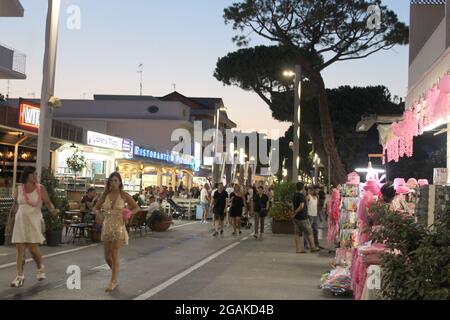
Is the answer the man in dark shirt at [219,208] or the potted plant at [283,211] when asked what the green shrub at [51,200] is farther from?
the potted plant at [283,211]

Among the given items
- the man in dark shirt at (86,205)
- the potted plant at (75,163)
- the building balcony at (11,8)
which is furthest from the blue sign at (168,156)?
the man in dark shirt at (86,205)

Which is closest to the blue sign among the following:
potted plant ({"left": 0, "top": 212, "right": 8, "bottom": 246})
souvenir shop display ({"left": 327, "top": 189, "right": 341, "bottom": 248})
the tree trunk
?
the tree trunk

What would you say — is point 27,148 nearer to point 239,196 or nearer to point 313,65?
point 239,196

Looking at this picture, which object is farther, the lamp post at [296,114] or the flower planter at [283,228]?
the lamp post at [296,114]

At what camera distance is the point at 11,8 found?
960 inches

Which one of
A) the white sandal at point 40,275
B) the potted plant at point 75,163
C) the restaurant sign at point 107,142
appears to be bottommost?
the white sandal at point 40,275

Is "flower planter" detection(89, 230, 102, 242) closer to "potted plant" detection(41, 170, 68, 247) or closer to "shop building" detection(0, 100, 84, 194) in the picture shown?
"potted plant" detection(41, 170, 68, 247)

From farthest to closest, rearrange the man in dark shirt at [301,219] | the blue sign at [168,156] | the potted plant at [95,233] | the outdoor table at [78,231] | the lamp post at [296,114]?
1. the blue sign at [168,156]
2. the lamp post at [296,114]
3. the potted plant at [95,233]
4. the outdoor table at [78,231]
5. the man in dark shirt at [301,219]

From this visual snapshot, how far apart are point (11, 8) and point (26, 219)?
713 inches

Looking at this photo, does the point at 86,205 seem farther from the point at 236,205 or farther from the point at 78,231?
the point at 236,205

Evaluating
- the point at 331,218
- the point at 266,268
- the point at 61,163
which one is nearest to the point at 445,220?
the point at 266,268

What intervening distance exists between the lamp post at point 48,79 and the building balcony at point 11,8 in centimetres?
1178

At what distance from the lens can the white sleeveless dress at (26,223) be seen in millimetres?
8586
